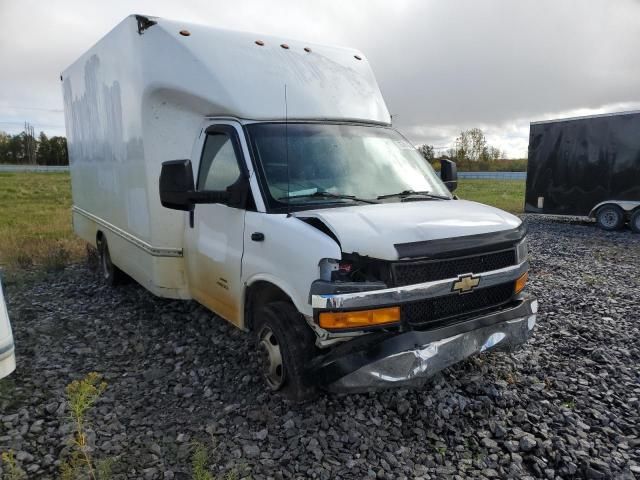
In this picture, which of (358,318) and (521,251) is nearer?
(358,318)

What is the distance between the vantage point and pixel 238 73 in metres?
4.58

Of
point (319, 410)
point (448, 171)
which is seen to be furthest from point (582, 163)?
point (319, 410)

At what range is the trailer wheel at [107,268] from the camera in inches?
283

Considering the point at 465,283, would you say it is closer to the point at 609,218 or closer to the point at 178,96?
the point at 178,96

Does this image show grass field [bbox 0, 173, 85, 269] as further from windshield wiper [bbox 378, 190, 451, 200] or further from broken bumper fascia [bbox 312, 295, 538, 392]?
broken bumper fascia [bbox 312, 295, 538, 392]

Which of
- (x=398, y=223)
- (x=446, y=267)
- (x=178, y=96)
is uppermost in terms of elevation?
(x=178, y=96)

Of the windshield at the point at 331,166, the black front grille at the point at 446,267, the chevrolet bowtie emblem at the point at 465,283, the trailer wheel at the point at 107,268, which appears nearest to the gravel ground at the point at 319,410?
the chevrolet bowtie emblem at the point at 465,283

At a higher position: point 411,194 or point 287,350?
point 411,194

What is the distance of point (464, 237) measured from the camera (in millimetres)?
3576

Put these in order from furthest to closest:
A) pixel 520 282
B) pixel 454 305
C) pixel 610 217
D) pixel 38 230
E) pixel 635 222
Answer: pixel 610 217, pixel 635 222, pixel 38 230, pixel 520 282, pixel 454 305

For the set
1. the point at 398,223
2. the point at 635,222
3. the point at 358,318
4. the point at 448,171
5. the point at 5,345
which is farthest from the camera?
the point at 635,222

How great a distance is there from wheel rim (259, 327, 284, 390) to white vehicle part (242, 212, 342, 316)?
1.50 feet

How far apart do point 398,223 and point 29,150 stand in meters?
82.8

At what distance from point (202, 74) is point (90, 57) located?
2.94 metres
